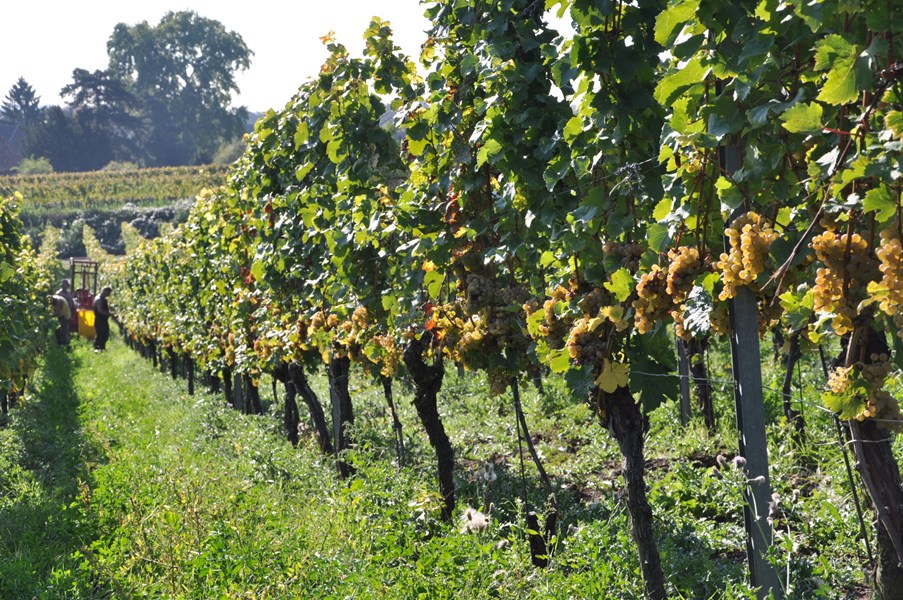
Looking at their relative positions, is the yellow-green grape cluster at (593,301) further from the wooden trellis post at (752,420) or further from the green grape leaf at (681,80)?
the green grape leaf at (681,80)

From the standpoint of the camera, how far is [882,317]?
102 inches

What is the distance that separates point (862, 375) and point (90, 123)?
90.7 metres

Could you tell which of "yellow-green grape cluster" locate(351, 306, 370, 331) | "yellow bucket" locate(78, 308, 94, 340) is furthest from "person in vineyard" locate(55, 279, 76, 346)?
"yellow-green grape cluster" locate(351, 306, 370, 331)

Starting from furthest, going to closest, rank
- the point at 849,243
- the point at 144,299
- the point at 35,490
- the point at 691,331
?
1. the point at 144,299
2. the point at 35,490
3. the point at 691,331
4. the point at 849,243

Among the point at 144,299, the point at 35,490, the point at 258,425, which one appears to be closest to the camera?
the point at 35,490

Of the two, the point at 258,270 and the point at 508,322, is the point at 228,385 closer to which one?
the point at 258,270

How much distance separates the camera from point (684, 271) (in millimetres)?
3164

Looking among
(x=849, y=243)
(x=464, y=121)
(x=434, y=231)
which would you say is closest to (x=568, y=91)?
(x=464, y=121)

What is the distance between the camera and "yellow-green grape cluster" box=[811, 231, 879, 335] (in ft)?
8.02

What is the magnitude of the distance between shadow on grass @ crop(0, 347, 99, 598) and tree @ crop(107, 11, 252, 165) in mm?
79294

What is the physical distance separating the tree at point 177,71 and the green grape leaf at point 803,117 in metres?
89.6

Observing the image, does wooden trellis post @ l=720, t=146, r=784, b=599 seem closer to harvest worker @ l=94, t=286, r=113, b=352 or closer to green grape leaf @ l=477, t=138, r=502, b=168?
green grape leaf @ l=477, t=138, r=502, b=168

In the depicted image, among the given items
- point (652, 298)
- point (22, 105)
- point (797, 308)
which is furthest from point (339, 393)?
point (22, 105)

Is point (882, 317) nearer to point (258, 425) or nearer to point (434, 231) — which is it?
point (434, 231)
